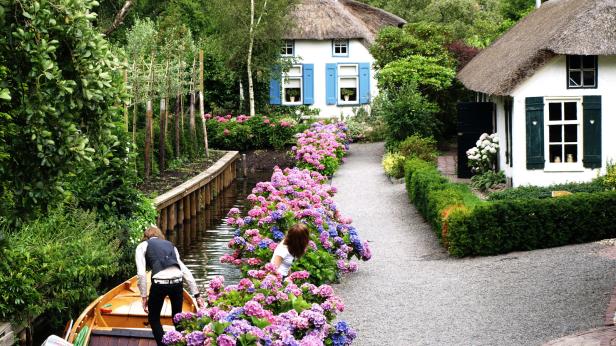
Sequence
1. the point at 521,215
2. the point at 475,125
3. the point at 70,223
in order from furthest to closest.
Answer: the point at 475,125, the point at 521,215, the point at 70,223

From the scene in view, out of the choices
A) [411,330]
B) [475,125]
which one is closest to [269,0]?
[475,125]

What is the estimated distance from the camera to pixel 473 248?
63.0 ft

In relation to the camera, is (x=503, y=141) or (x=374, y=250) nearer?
(x=374, y=250)

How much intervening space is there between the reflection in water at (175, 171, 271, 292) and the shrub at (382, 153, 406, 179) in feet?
14.1

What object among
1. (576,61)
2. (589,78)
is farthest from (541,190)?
(576,61)

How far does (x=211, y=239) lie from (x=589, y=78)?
9.18 m

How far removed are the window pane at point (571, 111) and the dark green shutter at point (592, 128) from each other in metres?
0.25

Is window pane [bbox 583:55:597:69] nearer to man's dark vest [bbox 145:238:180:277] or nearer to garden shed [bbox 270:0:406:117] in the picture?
man's dark vest [bbox 145:238:180:277]

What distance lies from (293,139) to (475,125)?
41.0 ft

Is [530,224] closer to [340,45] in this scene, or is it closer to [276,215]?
[276,215]

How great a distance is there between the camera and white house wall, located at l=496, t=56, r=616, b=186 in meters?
23.5

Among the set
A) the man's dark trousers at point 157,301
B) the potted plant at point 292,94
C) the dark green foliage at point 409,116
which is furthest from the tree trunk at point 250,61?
the man's dark trousers at point 157,301

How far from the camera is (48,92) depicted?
32.8 feet

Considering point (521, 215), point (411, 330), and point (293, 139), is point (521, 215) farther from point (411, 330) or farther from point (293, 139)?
point (293, 139)
